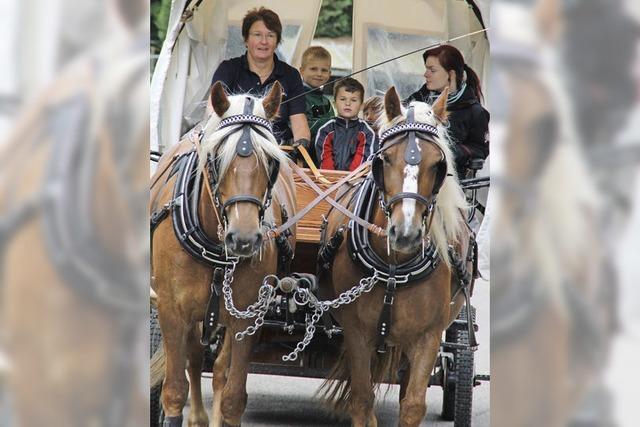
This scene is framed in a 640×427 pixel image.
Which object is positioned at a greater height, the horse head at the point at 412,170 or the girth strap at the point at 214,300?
the horse head at the point at 412,170

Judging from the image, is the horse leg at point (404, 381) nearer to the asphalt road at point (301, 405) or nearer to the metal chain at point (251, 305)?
the asphalt road at point (301, 405)

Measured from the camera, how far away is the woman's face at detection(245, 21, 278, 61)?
644 cm

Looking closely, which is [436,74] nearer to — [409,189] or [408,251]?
[409,189]

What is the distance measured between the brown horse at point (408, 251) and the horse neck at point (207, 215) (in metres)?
0.66

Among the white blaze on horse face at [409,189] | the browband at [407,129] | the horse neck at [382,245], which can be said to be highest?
the browband at [407,129]

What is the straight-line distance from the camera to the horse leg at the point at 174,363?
4.93m

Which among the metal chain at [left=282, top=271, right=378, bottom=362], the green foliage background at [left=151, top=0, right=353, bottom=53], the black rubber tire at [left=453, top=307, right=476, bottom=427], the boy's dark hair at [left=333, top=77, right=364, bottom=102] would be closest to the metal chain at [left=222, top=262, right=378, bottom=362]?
the metal chain at [left=282, top=271, right=378, bottom=362]

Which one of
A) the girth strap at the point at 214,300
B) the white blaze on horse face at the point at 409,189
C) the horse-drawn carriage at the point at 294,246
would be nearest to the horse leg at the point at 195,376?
the horse-drawn carriage at the point at 294,246

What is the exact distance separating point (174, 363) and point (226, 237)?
2.84 ft
